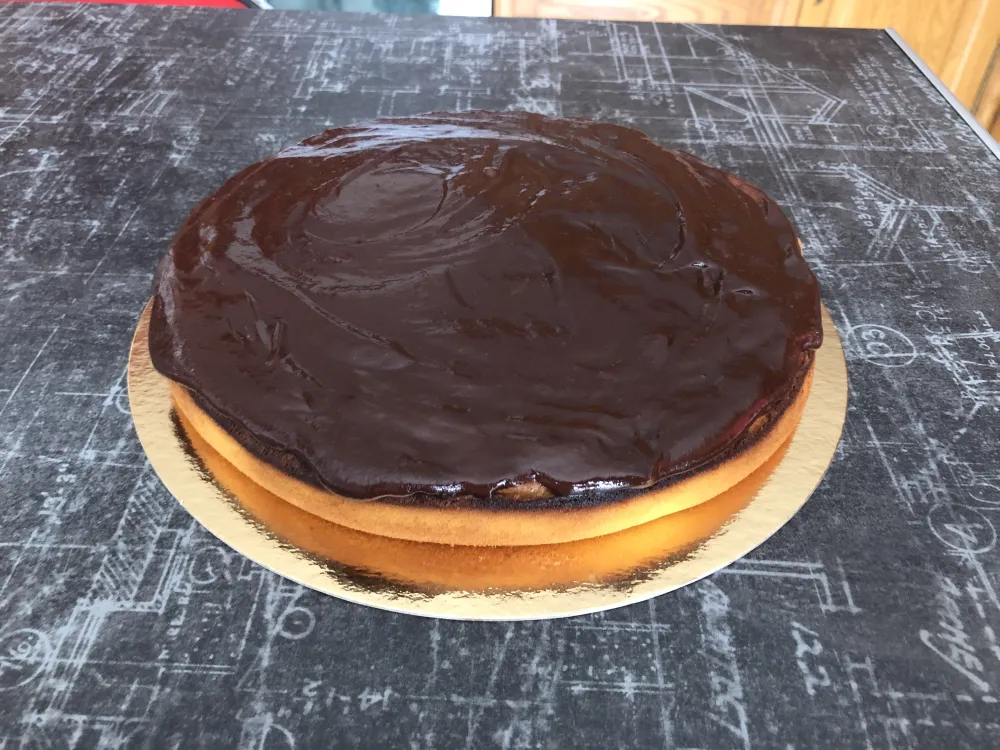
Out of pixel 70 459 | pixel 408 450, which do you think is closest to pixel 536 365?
pixel 408 450

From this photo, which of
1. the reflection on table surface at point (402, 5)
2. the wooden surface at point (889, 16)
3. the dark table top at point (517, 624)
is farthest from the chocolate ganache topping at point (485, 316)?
the reflection on table surface at point (402, 5)

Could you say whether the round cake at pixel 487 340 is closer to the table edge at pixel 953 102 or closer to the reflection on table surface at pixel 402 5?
the table edge at pixel 953 102

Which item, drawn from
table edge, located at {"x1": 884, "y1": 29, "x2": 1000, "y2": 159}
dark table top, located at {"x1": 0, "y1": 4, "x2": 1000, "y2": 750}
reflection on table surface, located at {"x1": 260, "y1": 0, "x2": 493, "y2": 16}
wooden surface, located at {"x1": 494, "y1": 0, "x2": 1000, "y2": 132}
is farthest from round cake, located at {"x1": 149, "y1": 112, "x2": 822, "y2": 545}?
reflection on table surface, located at {"x1": 260, "y1": 0, "x2": 493, "y2": 16}

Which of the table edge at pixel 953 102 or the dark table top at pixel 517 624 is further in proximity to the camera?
the table edge at pixel 953 102

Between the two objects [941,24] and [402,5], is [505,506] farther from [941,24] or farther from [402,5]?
[402,5]

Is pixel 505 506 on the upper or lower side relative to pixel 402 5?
upper

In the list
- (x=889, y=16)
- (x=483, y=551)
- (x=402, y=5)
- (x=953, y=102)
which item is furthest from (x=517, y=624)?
(x=402, y=5)

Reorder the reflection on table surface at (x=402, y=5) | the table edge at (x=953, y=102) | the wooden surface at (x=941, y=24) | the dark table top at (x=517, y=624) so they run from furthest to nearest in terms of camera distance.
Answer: the reflection on table surface at (x=402, y=5) → the wooden surface at (x=941, y=24) → the table edge at (x=953, y=102) → the dark table top at (x=517, y=624)

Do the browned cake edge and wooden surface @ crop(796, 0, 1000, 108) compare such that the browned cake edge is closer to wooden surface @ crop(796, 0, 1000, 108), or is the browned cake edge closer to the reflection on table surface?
wooden surface @ crop(796, 0, 1000, 108)
